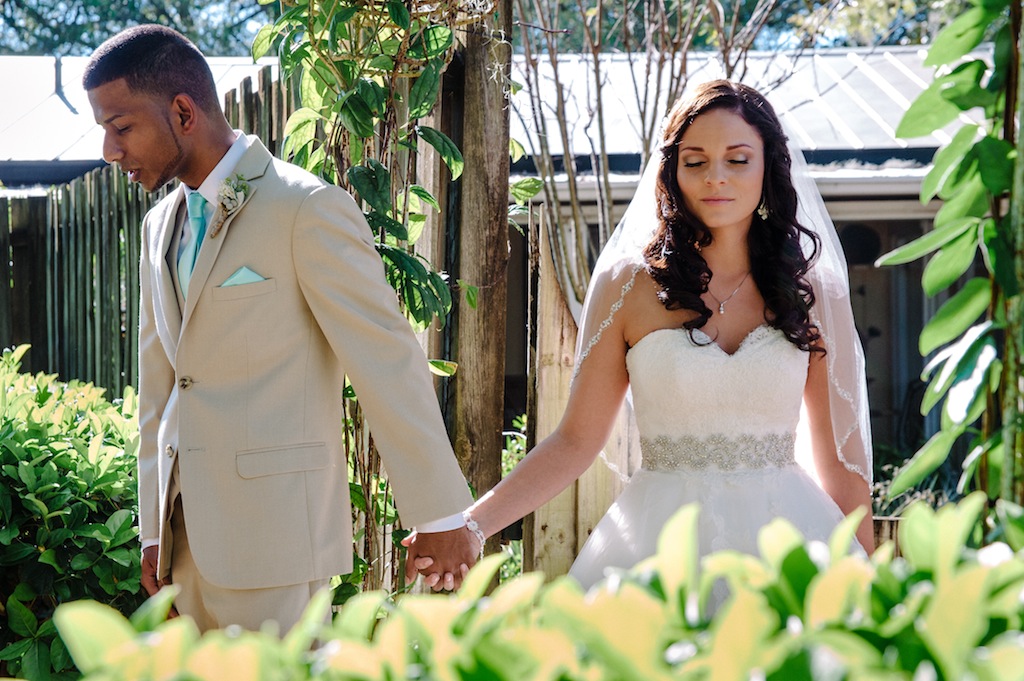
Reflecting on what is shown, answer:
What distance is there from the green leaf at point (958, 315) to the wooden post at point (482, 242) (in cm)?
230

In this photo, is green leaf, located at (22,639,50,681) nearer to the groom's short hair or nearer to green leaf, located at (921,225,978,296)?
the groom's short hair

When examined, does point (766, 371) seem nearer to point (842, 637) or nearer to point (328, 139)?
point (328, 139)

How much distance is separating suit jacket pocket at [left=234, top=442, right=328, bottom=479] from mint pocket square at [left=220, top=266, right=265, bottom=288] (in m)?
0.35

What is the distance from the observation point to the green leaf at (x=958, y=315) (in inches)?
44.6

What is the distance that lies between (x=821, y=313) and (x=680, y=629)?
6.74 ft

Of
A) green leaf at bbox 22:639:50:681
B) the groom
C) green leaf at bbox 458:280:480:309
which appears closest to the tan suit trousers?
the groom

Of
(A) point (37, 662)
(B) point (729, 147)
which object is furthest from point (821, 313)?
(A) point (37, 662)

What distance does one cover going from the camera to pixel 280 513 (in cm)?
233

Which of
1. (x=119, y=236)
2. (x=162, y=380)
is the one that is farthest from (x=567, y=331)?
(x=119, y=236)

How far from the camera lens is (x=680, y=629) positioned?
0.89 meters

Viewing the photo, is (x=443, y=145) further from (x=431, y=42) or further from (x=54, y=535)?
(x=54, y=535)

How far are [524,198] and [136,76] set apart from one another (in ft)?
4.81

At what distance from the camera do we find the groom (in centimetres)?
234

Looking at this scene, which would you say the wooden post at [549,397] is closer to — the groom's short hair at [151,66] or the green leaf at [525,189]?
the green leaf at [525,189]
